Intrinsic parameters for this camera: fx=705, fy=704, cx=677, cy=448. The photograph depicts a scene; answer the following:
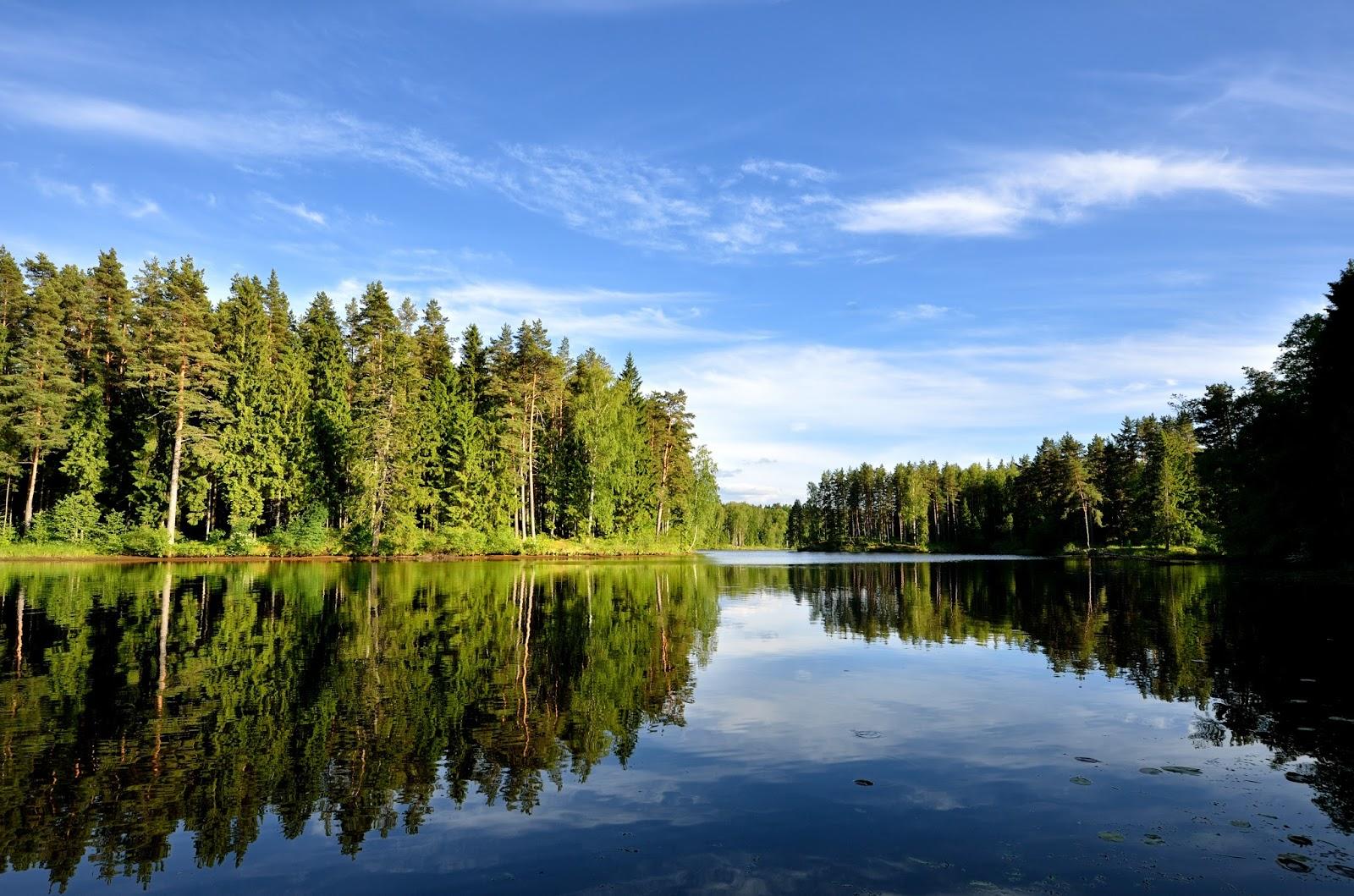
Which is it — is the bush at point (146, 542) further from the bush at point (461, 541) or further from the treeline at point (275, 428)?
the bush at point (461, 541)

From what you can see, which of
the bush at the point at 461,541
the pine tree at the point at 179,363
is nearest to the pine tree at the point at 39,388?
the pine tree at the point at 179,363

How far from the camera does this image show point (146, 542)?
183 ft

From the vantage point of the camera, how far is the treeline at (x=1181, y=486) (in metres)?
45.0

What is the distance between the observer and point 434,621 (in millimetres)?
25109

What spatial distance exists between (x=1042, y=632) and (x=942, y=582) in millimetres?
25978

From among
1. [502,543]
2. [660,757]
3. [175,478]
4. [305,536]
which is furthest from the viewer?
[502,543]

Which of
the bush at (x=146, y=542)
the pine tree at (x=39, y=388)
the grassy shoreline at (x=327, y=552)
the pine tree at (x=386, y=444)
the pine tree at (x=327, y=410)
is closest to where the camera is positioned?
the grassy shoreline at (x=327, y=552)

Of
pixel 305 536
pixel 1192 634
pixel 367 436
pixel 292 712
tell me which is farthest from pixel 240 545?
pixel 1192 634

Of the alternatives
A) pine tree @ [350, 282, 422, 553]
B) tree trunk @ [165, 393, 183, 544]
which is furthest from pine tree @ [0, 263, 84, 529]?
pine tree @ [350, 282, 422, 553]

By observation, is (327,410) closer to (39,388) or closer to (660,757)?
(39,388)

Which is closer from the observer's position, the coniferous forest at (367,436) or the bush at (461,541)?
the coniferous forest at (367,436)

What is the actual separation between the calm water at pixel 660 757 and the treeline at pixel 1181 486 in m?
28.7

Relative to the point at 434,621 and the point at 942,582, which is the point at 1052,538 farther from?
the point at 434,621

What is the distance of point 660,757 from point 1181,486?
10770 centimetres
